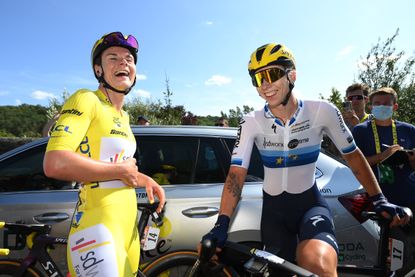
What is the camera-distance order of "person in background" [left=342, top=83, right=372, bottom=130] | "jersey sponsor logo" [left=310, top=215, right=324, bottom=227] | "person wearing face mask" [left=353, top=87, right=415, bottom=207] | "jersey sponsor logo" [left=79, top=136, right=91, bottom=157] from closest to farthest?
"jersey sponsor logo" [left=79, top=136, right=91, bottom=157], "jersey sponsor logo" [left=310, top=215, right=324, bottom=227], "person wearing face mask" [left=353, top=87, right=415, bottom=207], "person in background" [left=342, top=83, right=372, bottom=130]

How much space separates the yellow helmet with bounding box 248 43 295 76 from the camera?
226 cm

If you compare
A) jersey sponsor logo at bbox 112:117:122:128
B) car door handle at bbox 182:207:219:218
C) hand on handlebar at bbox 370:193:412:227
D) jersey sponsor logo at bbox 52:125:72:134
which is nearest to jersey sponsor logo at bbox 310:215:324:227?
hand on handlebar at bbox 370:193:412:227

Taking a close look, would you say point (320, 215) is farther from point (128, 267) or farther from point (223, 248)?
point (128, 267)

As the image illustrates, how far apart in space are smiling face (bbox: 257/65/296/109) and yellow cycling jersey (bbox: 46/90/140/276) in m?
0.93

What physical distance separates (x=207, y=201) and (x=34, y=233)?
4.35 feet

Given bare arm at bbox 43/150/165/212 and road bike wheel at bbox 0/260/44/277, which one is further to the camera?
road bike wheel at bbox 0/260/44/277

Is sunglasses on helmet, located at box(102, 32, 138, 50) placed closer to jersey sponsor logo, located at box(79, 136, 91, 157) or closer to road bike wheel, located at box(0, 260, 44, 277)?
jersey sponsor logo, located at box(79, 136, 91, 157)

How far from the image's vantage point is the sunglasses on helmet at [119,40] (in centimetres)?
204

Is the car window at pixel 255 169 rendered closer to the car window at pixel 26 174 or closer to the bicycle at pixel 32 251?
the bicycle at pixel 32 251

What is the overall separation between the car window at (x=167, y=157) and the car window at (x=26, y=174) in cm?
69

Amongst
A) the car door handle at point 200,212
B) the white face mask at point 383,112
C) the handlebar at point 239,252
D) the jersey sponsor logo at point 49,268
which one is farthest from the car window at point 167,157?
the white face mask at point 383,112

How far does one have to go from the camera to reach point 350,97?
5258 mm

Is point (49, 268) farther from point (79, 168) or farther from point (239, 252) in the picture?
point (239, 252)

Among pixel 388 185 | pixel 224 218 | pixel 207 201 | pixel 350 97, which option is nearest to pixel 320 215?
pixel 224 218
